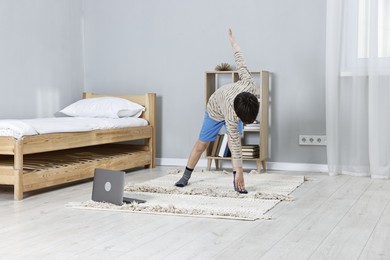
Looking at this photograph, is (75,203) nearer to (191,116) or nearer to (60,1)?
(191,116)

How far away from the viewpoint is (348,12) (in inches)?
191

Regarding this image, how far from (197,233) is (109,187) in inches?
33.3

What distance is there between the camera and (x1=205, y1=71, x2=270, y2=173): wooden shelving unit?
4.94 meters

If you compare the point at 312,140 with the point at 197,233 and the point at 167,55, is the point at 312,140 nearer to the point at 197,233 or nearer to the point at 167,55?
the point at 167,55

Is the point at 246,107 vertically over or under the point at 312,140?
over

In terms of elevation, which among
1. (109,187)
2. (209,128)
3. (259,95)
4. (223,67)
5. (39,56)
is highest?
(39,56)

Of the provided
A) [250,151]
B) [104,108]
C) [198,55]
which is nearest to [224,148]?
[250,151]

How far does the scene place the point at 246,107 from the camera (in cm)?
355

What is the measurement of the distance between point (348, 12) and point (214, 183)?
69.8 inches

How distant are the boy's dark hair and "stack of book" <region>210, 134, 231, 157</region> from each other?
1.50 metres

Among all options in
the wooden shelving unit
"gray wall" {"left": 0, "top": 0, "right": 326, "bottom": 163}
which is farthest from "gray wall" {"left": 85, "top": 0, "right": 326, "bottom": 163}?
the wooden shelving unit

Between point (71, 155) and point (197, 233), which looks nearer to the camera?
point (197, 233)

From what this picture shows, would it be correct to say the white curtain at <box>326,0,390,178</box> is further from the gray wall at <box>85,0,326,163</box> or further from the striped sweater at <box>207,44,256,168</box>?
the striped sweater at <box>207,44,256,168</box>

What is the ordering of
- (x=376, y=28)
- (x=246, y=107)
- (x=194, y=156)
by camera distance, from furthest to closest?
(x=376, y=28), (x=194, y=156), (x=246, y=107)
